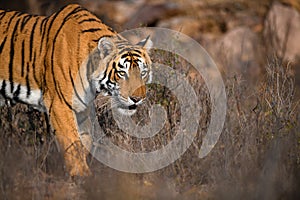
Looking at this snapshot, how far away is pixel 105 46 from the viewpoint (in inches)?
225

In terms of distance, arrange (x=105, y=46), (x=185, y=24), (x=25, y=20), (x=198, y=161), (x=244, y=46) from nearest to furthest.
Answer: (x=198, y=161) < (x=105, y=46) < (x=25, y=20) < (x=244, y=46) < (x=185, y=24)

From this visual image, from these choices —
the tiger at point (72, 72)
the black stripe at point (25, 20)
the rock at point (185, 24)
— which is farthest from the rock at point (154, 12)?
the tiger at point (72, 72)

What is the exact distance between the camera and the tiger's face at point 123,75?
18.5 ft

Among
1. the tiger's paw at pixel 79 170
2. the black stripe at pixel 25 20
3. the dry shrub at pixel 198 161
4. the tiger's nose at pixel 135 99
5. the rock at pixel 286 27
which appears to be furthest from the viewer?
the rock at pixel 286 27

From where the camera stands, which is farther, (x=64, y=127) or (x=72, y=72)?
(x=64, y=127)

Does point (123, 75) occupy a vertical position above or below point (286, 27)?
below

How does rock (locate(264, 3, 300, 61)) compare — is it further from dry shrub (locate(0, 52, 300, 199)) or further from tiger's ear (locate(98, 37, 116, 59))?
tiger's ear (locate(98, 37, 116, 59))

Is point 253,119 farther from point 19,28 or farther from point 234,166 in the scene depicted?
point 19,28

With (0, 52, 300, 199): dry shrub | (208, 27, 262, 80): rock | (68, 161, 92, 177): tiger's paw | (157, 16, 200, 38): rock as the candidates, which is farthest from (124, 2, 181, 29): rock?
(68, 161, 92, 177): tiger's paw

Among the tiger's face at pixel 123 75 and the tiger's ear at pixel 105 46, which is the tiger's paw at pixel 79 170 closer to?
the tiger's face at pixel 123 75

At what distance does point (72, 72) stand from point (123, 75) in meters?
0.45

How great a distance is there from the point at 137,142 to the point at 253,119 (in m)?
1.01

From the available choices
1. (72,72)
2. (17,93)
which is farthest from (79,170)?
(17,93)

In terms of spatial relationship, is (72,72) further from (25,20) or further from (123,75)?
(25,20)
